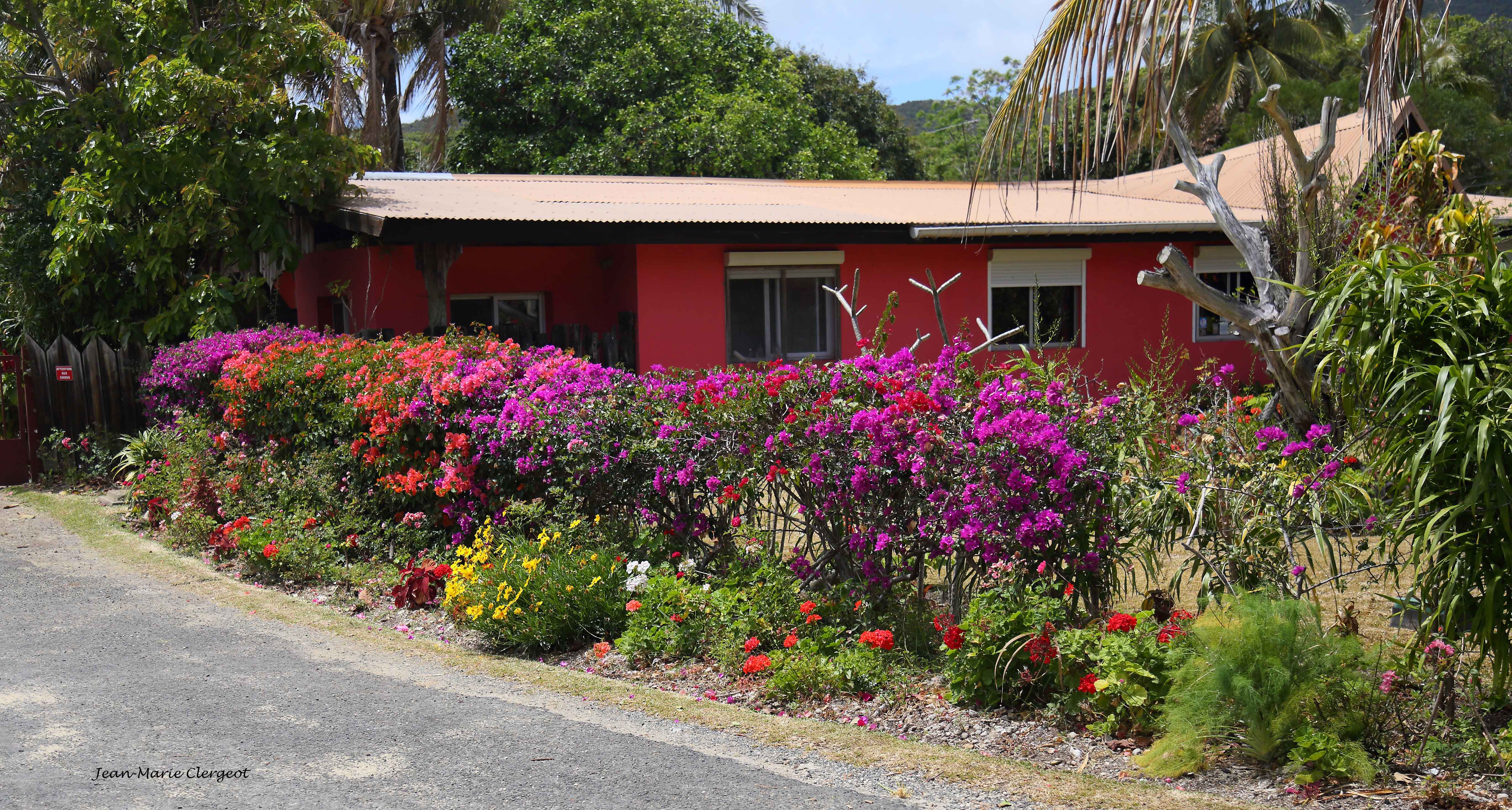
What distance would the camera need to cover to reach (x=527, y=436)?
261 inches

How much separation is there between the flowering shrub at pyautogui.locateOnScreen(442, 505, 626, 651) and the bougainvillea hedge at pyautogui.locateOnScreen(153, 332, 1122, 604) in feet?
1.09

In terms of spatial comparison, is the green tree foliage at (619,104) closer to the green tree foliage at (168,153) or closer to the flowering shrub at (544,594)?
the green tree foliage at (168,153)

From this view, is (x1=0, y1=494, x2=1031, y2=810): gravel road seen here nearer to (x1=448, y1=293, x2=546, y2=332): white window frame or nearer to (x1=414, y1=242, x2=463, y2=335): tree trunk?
(x1=414, y1=242, x2=463, y2=335): tree trunk

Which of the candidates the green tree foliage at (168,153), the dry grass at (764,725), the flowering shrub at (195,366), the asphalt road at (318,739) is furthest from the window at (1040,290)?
the asphalt road at (318,739)

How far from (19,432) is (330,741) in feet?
34.2

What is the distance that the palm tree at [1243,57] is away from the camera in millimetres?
32438

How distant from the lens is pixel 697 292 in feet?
47.2

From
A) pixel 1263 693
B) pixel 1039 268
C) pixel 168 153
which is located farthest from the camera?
pixel 1039 268

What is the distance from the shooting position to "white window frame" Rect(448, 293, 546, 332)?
49.8 ft

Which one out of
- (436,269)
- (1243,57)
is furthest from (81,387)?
(1243,57)

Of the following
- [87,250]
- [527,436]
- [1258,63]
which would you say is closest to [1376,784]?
[527,436]

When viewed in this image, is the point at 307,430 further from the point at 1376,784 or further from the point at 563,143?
the point at 563,143

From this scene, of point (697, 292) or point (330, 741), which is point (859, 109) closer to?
point (697, 292)

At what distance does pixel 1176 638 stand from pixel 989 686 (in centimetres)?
76
